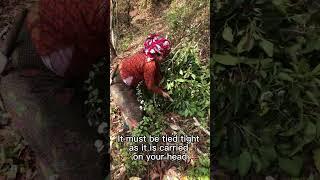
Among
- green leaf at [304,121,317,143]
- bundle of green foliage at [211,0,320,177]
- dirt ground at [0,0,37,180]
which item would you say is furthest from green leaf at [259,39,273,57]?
dirt ground at [0,0,37,180]

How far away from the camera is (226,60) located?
6.30 feet

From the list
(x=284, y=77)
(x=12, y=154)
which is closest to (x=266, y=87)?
(x=284, y=77)

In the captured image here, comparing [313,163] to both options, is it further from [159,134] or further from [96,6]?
[96,6]

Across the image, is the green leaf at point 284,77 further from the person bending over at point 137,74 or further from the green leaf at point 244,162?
the person bending over at point 137,74

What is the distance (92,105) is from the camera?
6.79 ft

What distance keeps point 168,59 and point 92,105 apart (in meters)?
0.49

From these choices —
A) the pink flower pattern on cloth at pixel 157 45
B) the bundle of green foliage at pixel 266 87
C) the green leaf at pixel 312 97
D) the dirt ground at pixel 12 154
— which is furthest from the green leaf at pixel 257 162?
the dirt ground at pixel 12 154

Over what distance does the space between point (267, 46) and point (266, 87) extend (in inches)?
5.9

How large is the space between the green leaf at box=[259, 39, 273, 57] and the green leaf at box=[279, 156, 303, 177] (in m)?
0.38

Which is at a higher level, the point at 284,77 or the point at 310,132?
the point at 284,77

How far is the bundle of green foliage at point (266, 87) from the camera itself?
73.8 inches

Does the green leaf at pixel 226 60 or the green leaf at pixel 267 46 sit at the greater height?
the green leaf at pixel 267 46

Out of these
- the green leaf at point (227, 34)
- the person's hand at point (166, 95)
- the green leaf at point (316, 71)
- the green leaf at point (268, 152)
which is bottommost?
the green leaf at point (268, 152)

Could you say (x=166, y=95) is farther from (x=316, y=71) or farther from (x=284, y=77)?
(x=316, y=71)
